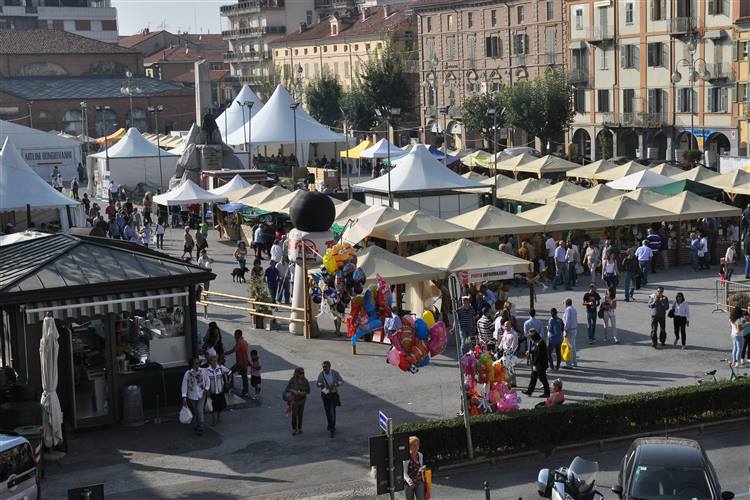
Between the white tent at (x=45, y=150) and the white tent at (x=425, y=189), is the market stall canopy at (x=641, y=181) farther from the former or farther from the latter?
the white tent at (x=45, y=150)

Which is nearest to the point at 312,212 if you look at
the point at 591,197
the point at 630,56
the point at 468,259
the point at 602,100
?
the point at 468,259

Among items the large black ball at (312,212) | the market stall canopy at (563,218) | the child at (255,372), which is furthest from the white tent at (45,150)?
the child at (255,372)

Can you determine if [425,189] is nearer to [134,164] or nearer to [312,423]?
[312,423]

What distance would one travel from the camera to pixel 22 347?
1870 centimetres

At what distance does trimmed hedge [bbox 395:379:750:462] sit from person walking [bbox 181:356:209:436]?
383 cm

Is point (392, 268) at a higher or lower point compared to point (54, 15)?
lower

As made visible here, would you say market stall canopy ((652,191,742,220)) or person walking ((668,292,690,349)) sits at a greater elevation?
market stall canopy ((652,191,742,220))

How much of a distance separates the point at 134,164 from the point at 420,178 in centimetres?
2276

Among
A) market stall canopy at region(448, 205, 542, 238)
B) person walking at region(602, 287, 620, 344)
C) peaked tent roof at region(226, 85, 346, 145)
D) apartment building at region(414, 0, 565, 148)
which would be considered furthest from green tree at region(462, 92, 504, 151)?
person walking at region(602, 287, 620, 344)

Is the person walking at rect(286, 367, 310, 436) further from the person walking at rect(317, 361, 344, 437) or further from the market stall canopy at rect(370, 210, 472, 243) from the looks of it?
the market stall canopy at rect(370, 210, 472, 243)

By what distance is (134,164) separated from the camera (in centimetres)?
5812

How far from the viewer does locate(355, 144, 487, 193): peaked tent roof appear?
39.5 m

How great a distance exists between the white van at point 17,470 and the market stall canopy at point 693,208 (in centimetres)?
2250

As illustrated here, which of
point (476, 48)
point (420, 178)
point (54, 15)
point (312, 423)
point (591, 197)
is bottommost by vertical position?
point (312, 423)
